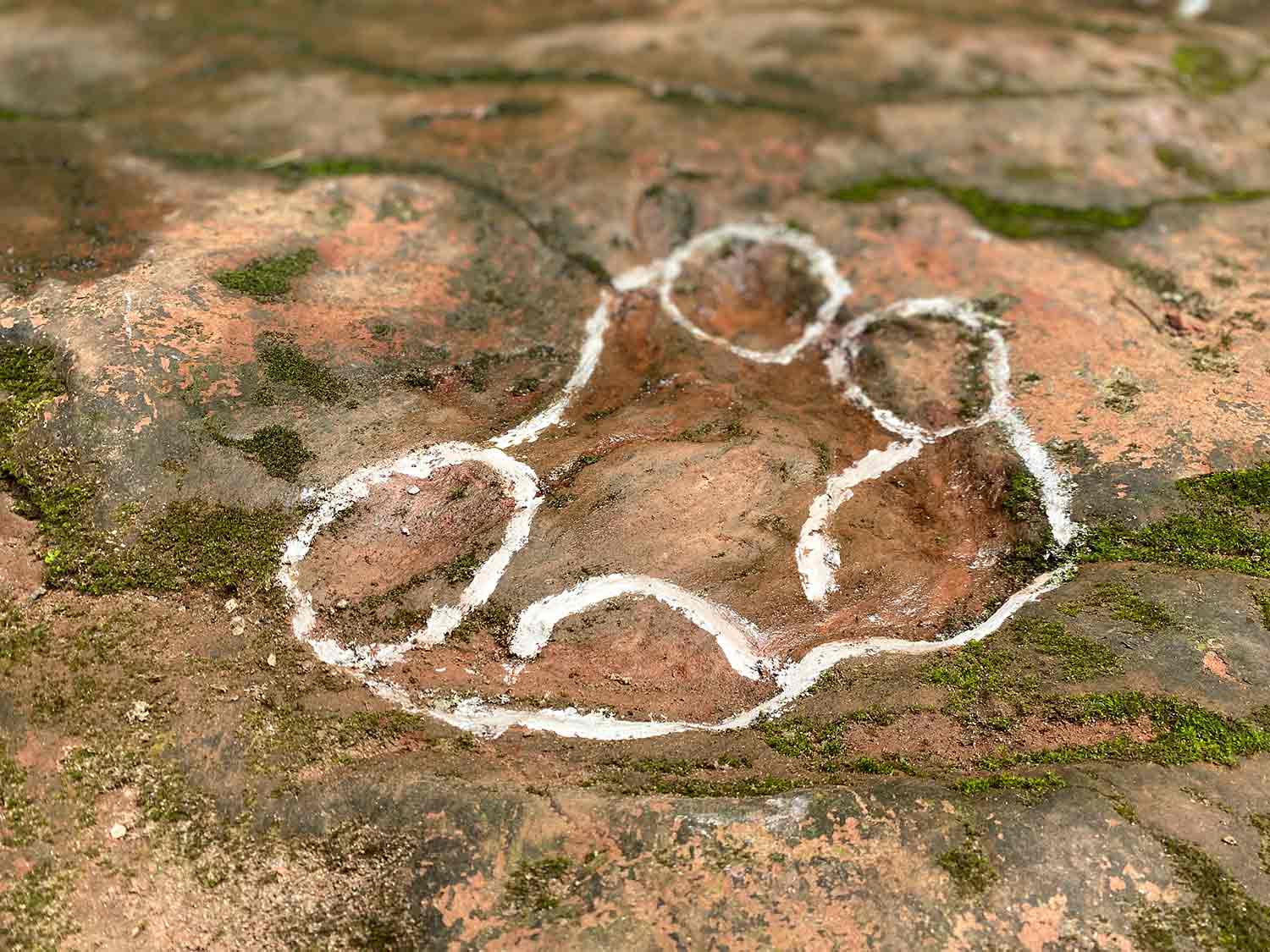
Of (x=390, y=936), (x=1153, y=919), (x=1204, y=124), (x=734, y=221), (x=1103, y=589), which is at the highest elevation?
(x=1204, y=124)

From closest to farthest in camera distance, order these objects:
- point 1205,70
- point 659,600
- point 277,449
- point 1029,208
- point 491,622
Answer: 1. point 491,622
2. point 659,600
3. point 277,449
4. point 1029,208
5. point 1205,70

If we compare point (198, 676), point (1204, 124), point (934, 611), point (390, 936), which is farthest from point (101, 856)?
point (1204, 124)

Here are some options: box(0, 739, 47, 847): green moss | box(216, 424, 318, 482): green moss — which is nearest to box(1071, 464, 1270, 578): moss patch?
box(216, 424, 318, 482): green moss

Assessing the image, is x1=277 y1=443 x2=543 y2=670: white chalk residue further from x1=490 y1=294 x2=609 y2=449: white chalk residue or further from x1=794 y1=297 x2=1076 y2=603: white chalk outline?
x1=794 y1=297 x2=1076 y2=603: white chalk outline

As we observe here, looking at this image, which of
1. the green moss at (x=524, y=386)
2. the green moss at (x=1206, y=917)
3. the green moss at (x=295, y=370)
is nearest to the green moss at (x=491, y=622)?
the green moss at (x=524, y=386)

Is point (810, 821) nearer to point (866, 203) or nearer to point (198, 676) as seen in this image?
point (198, 676)

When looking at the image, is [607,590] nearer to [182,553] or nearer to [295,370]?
[182,553]

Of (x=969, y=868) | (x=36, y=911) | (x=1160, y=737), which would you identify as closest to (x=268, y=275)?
(x=36, y=911)
